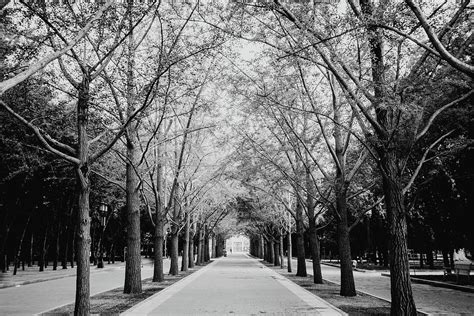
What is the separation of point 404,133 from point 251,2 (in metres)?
5.08

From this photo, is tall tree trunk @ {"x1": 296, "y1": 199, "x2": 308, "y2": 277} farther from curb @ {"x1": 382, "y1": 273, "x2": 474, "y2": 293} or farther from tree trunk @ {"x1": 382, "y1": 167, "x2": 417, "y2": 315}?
tree trunk @ {"x1": 382, "y1": 167, "x2": 417, "y2": 315}

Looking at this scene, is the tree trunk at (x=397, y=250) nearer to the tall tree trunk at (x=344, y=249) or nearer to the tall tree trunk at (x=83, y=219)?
the tall tree trunk at (x=344, y=249)

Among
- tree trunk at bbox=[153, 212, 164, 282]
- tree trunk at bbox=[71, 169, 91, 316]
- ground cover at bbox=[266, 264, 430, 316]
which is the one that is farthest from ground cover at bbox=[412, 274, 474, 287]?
tree trunk at bbox=[71, 169, 91, 316]

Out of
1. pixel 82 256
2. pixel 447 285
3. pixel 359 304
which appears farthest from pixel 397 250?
pixel 447 285

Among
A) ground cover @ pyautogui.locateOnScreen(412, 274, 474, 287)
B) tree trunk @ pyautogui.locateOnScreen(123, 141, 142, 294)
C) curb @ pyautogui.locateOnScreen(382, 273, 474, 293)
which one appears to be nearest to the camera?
tree trunk @ pyautogui.locateOnScreen(123, 141, 142, 294)

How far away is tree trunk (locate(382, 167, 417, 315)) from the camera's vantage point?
8641 mm

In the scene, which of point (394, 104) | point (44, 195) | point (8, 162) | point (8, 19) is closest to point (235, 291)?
point (394, 104)

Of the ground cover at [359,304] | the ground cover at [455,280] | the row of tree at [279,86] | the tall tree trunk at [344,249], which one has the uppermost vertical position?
the row of tree at [279,86]

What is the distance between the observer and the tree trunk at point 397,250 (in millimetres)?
8641

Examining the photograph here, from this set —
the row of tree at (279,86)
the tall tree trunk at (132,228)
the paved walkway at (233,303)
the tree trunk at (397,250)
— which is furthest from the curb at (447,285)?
the tall tree trunk at (132,228)

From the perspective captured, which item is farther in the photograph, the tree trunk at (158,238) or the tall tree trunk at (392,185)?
the tree trunk at (158,238)

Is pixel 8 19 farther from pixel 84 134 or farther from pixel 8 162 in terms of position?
pixel 8 162

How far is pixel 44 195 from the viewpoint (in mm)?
29672

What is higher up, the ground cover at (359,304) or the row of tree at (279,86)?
the row of tree at (279,86)
